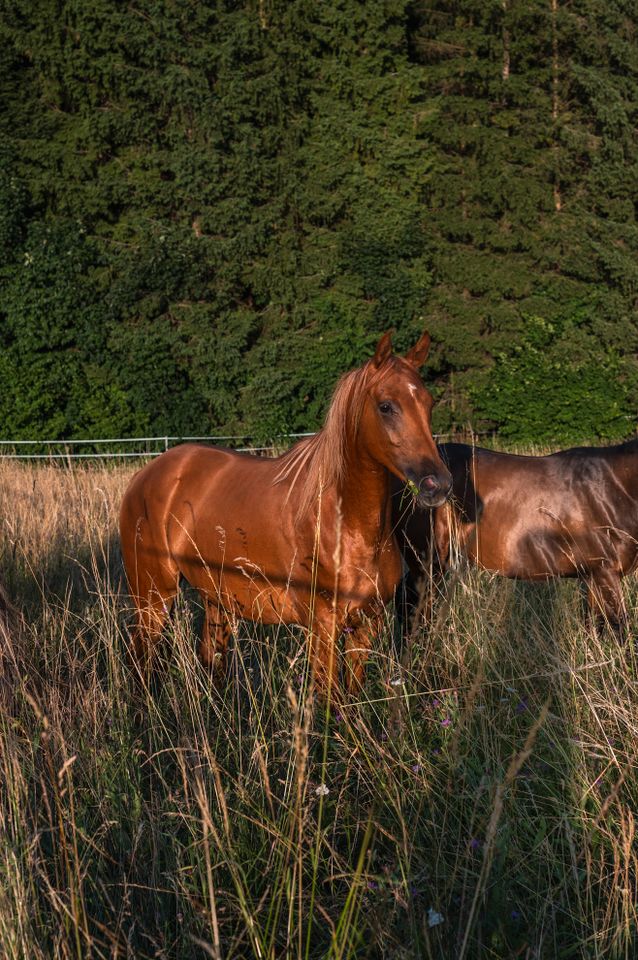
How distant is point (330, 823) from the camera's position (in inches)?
102

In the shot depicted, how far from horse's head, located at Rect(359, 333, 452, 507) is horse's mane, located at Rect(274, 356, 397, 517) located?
0.03m

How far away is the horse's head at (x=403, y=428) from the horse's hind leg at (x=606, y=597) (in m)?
1.92

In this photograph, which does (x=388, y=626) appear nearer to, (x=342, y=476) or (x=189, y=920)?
(x=342, y=476)

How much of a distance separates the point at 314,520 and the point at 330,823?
1.26m

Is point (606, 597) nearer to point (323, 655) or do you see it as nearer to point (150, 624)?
point (323, 655)

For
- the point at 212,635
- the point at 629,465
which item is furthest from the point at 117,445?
the point at 629,465

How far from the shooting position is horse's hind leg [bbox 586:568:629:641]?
4559mm

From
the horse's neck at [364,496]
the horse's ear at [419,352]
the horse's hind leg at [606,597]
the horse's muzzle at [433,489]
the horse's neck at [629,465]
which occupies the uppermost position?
the horse's ear at [419,352]

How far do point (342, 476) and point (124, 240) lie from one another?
1663 centimetres

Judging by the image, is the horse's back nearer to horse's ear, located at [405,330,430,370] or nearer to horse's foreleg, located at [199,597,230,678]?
horse's foreleg, located at [199,597,230,678]

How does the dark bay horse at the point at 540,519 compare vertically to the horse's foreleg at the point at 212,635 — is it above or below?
above

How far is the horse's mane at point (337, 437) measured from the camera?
328 cm

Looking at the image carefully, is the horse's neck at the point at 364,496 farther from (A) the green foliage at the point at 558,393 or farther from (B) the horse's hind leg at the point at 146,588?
(A) the green foliage at the point at 558,393

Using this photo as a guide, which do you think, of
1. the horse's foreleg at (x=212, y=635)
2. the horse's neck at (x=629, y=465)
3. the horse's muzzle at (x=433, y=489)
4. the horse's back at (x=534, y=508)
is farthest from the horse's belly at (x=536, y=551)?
the horse's muzzle at (x=433, y=489)
